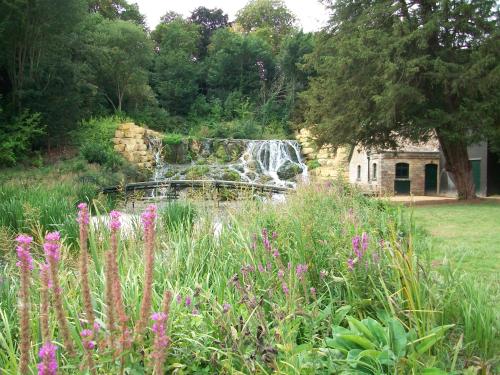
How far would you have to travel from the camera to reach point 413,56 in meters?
15.5

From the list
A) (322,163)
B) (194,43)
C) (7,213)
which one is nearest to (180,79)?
(194,43)

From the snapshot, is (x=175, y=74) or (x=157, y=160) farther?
(x=175, y=74)

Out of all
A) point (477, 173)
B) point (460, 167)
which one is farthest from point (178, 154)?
point (477, 173)

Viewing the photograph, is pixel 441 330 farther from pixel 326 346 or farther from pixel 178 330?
pixel 178 330

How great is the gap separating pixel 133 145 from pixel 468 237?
2044 cm

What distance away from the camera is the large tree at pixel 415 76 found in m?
14.8

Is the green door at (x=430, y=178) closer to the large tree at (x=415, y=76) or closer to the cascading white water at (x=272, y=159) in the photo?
the cascading white water at (x=272, y=159)

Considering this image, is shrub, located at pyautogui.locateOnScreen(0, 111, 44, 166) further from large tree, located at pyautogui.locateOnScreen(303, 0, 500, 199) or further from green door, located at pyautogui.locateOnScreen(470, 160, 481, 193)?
green door, located at pyautogui.locateOnScreen(470, 160, 481, 193)

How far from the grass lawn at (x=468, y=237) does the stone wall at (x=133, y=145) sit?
52.8ft

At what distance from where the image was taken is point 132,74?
103 ft

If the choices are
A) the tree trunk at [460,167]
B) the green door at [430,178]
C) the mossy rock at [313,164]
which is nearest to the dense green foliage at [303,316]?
the tree trunk at [460,167]

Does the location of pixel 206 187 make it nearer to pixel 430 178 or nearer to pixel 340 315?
pixel 340 315

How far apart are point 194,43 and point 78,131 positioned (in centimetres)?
1898

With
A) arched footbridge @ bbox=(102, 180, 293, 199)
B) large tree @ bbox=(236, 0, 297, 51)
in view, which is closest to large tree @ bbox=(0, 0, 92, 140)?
arched footbridge @ bbox=(102, 180, 293, 199)
